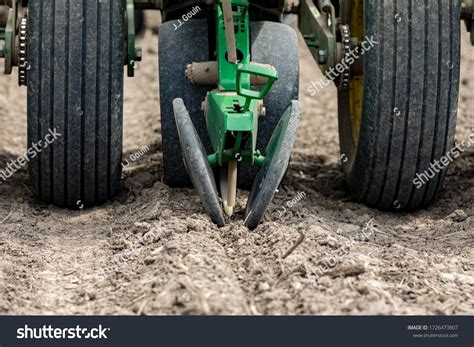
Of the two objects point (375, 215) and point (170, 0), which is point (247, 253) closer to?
point (375, 215)

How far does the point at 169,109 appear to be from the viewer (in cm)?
589

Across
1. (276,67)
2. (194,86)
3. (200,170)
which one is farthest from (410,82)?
(200,170)

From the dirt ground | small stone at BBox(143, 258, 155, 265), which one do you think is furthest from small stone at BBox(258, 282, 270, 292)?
small stone at BBox(143, 258, 155, 265)

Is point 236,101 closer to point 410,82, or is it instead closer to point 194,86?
point 194,86

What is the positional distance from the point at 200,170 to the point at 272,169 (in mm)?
299

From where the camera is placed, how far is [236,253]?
5.07 meters

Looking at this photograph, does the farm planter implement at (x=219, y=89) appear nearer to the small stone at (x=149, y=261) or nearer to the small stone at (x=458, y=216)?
the small stone at (x=458, y=216)

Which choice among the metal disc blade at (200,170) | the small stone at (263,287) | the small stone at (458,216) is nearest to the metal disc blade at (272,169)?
the metal disc blade at (200,170)

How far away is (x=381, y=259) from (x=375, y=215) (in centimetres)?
89

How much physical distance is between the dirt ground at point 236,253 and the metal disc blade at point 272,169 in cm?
8

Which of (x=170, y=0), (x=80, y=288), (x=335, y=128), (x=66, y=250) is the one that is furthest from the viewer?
(x=335, y=128)

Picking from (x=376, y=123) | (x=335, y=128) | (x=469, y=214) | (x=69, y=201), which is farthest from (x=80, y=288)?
(x=335, y=128)
